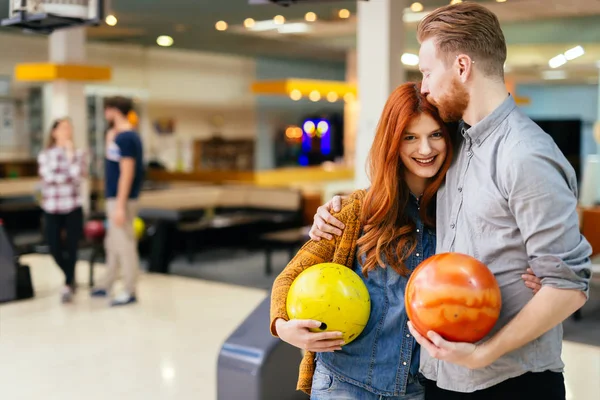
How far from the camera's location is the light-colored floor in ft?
14.2

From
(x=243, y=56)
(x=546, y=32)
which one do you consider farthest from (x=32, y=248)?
(x=243, y=56)

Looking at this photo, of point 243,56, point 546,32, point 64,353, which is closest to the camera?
point 64,353

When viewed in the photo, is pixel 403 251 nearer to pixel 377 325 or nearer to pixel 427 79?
pixel 377 325

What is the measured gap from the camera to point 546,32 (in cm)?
1163

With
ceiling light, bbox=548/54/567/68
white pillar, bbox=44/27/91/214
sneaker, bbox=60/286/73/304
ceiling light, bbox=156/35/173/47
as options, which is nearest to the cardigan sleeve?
sneaker, bbox=60/286/73/304

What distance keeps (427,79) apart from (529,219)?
15.8 inches

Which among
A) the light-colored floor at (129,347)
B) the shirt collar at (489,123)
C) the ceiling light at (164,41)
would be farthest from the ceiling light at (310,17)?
the shirt collar at (489,123)

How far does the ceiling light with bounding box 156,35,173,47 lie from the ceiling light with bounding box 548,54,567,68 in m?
7.15

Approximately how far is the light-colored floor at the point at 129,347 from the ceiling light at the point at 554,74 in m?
10.4

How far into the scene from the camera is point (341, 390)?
6.38ft

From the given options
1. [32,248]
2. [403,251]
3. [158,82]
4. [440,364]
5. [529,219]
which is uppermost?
[158,82]

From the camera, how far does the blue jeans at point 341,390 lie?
1.92 m

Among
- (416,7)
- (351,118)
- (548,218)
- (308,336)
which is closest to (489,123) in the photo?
(548,218)

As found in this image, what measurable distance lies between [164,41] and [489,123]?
495 inches
